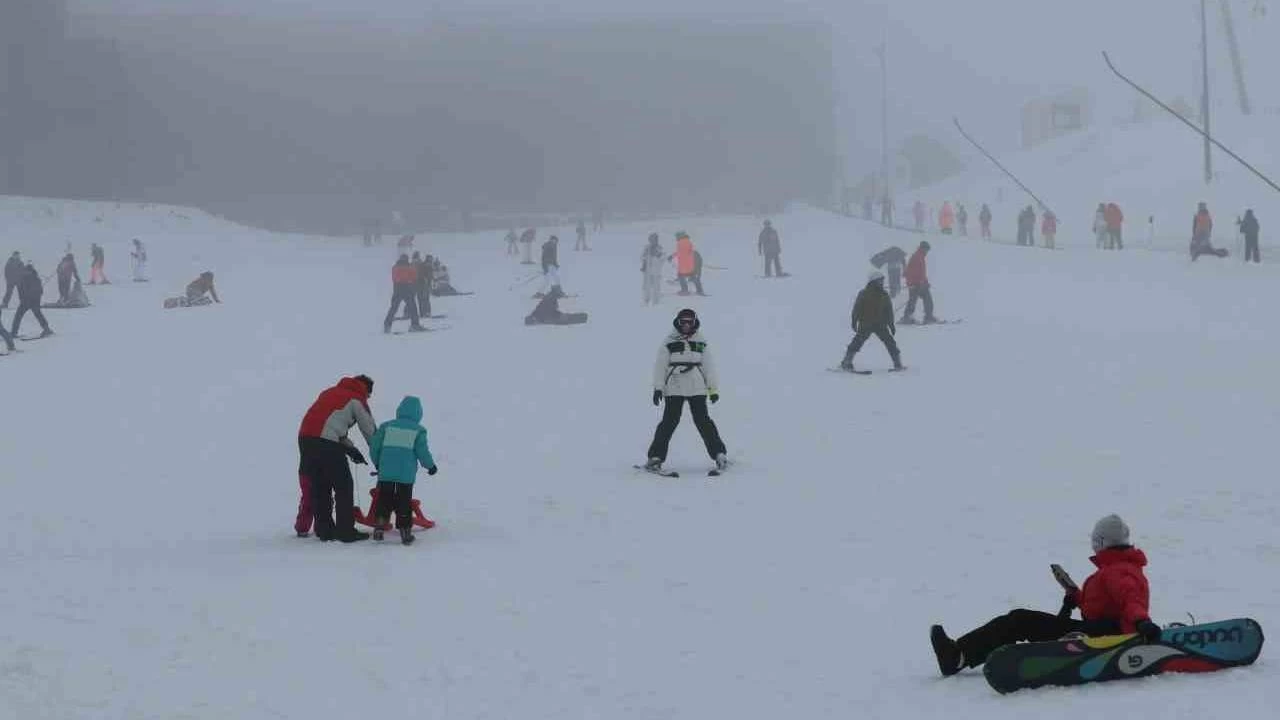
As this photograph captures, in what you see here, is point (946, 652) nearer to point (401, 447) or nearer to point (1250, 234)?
point (401, 447)

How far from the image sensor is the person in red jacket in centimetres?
545

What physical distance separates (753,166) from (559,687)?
76797 mm

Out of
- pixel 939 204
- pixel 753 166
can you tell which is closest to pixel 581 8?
pixel 753 166

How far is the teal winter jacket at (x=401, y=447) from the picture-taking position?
8.91m

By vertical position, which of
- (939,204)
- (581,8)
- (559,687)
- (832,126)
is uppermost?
(581,8)

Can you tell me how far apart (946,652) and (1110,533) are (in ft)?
2.54

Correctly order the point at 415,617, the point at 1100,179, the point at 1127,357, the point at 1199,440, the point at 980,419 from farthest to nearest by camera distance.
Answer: the point at 1100,179, the point at 1127,357, the point at 980,419, the point at 1199,440, the point at 415,617

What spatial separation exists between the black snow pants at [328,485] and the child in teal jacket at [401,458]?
193 millimetres

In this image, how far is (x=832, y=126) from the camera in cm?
8500

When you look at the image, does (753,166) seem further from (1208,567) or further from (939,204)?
(1208,567)

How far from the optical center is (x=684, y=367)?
1133 centimetres

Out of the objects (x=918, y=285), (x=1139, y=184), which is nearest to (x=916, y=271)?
(x=918, y=285)

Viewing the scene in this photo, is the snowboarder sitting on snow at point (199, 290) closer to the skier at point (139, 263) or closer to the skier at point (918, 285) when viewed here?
the skier at point (139, 263)

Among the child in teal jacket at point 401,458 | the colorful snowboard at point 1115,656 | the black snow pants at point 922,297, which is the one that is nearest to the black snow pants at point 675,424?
the child in teal jacket at point 401,458
